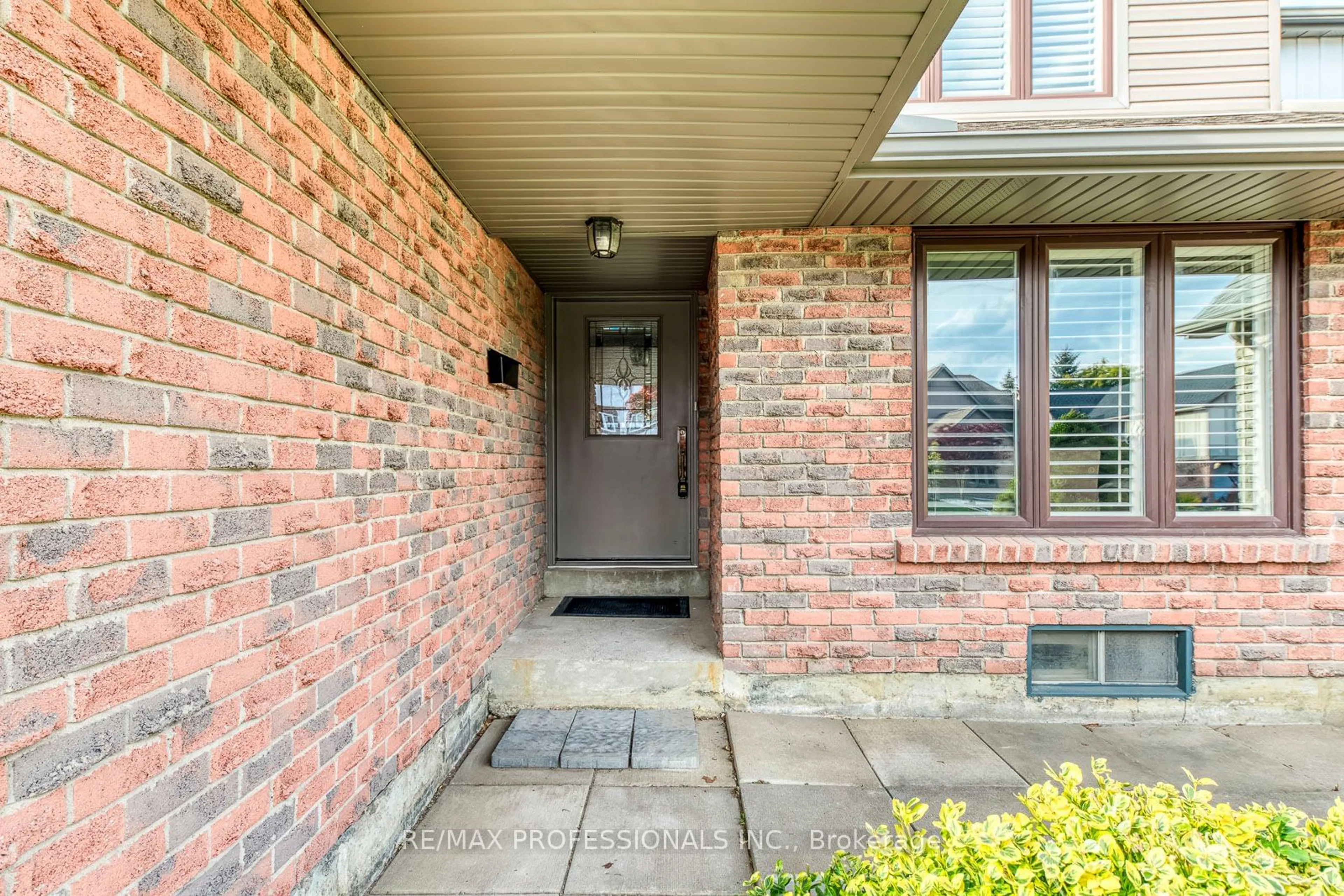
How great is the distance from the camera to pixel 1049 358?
2.86m

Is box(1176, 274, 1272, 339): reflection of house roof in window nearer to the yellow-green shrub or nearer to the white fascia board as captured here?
the white fascia board

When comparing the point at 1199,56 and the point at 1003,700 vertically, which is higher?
the point at 1199,56

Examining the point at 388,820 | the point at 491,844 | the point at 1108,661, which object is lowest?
the point at 491,844

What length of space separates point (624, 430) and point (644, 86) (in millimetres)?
2518

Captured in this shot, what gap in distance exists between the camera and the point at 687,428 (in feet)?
13.1

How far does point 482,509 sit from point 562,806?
4.37ft

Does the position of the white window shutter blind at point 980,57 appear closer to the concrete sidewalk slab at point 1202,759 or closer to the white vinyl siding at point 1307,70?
the white vinyl siding at point 1307,70

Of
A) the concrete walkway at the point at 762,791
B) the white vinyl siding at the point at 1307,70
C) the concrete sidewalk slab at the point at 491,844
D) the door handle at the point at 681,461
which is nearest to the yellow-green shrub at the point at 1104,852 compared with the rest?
the concrete walkway at the point at 762,791

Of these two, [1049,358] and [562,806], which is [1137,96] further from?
[562,806]

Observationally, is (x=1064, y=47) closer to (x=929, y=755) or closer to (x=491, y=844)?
(x=929, y=755)

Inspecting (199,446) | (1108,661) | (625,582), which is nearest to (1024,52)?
(1108,661)

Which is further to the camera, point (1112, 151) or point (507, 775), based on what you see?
point (507, 775)

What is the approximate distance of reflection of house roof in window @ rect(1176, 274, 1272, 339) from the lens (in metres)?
2.87

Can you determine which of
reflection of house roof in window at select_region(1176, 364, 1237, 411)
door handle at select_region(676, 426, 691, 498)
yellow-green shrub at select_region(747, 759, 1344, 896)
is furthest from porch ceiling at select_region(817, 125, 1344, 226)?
yellow-green shrub at select_region(747, 759, 1344, 896)
